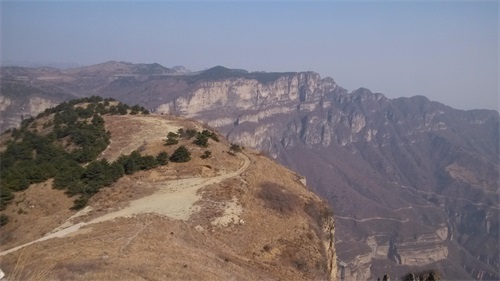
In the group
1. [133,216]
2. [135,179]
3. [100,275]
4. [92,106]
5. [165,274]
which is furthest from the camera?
[92,106]

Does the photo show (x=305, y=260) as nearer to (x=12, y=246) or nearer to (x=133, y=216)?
(x=133, y=216)

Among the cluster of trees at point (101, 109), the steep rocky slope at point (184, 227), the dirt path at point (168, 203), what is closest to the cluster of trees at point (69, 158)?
the cluster of trees at point (101, 109)

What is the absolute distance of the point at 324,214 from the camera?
43.2 meters

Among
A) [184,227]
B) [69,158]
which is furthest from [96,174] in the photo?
[184,227]

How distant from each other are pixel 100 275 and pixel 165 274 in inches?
149

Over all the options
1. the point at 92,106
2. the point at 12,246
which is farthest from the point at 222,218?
the point at 92,106

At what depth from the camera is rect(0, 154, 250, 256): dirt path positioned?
36.0 m

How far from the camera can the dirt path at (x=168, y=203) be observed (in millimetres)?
36031

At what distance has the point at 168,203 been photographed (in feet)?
128

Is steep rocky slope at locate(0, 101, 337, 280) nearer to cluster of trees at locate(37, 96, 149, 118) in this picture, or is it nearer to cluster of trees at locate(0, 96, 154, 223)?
cluster of trees at locate(0, 96, 154, 223)

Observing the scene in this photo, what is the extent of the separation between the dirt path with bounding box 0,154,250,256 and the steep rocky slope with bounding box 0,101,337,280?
98mm

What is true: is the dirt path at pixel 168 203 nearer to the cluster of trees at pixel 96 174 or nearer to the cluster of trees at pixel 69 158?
the cluster of trees at pixel 96 174

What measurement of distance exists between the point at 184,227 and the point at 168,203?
17.3 ft

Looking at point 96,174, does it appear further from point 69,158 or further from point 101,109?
point 101,109
